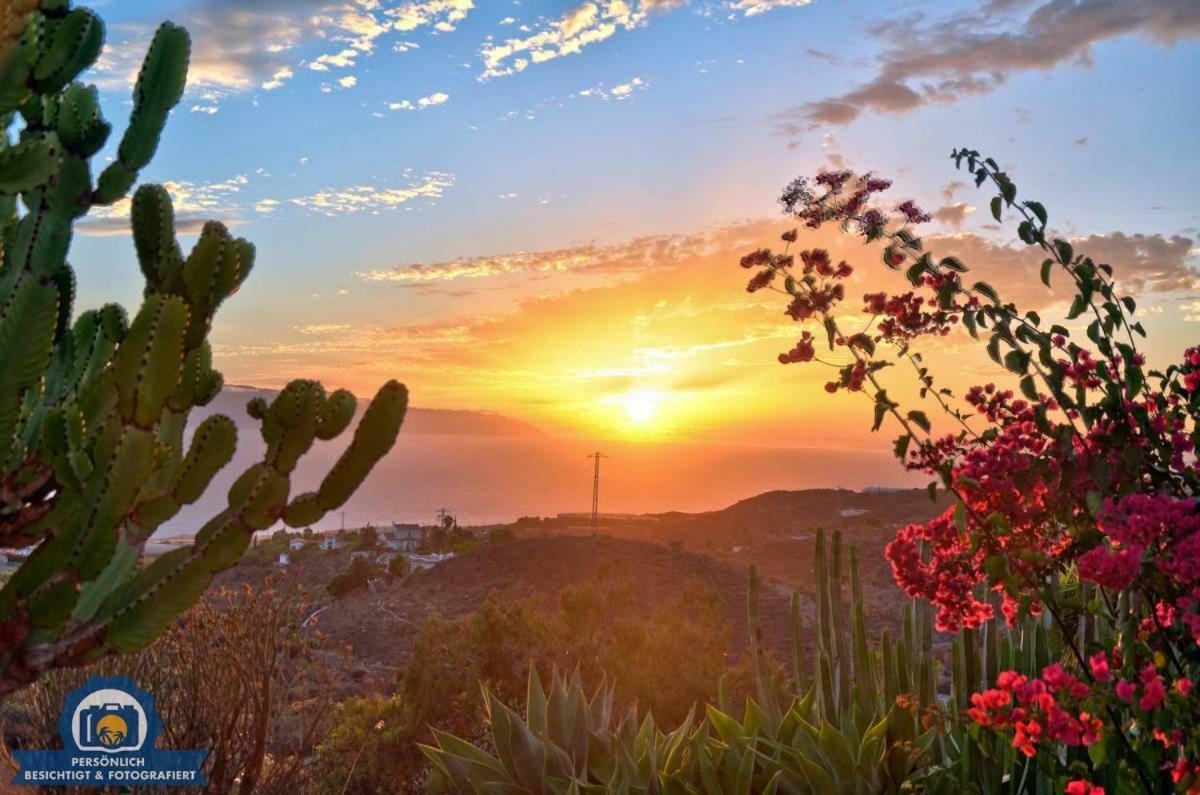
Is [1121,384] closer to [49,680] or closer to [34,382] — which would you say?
[34,382]

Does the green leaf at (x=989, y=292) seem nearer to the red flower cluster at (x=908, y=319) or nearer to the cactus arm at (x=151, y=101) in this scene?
the red flower cluster at (x=908, y=319)

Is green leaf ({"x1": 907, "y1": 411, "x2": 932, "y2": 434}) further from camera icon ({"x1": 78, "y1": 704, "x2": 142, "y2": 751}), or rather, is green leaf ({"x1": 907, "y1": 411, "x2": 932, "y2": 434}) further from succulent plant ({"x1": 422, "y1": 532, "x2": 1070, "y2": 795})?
camera icon ({"x1": 78, "y1": 704, "x2": 142, "y2": 751})

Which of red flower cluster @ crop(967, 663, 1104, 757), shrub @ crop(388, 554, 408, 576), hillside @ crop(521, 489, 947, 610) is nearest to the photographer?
red flower cluster @ crop(967, 663, 1104, 757)

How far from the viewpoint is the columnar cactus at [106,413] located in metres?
3.54

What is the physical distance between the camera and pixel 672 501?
13462 cm

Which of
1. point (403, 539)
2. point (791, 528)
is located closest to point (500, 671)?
point (791, 528)

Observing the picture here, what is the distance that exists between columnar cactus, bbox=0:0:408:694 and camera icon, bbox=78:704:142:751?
350cm

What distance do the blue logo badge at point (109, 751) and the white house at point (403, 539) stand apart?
22253 mm

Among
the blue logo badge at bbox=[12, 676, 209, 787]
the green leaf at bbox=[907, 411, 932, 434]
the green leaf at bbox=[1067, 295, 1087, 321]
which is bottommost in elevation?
the blue logo badge at bbox=[12, 676, 209, 787]

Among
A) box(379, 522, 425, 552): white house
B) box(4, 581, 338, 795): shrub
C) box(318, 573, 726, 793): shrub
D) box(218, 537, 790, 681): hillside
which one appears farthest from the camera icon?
box(379, 522, 425, 552): white house

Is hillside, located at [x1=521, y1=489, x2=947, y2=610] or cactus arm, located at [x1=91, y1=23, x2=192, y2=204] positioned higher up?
cactus arm, located at [x1=91, y1=23, x2=192, y2=204]

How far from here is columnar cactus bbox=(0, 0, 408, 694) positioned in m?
3.54

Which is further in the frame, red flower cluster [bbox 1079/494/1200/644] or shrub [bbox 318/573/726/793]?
shrub [bbox 318/573/726/793]

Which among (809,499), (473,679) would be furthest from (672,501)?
(473,679)
